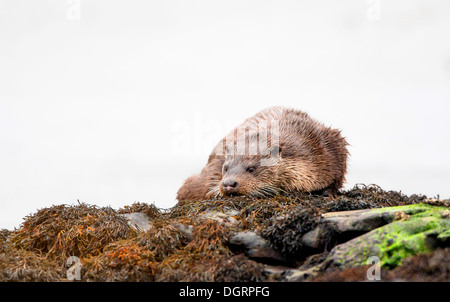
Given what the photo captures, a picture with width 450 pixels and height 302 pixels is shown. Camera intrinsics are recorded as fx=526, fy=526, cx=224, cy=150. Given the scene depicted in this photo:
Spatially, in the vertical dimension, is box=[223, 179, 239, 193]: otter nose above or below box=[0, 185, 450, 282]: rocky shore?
above

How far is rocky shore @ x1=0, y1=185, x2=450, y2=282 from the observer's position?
748 cm

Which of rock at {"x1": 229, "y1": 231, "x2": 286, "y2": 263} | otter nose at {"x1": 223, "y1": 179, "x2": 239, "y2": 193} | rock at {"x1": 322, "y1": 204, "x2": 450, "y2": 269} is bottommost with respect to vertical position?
rock at {"x1": 229, "y1": 231, "x2": 286, "y2": 263}

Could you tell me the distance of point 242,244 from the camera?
8727 mm

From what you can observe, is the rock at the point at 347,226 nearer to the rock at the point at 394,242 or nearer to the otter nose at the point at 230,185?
the rock at the point at 394,242

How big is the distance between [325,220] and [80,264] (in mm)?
4085

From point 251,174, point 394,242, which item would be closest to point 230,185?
point 251,174

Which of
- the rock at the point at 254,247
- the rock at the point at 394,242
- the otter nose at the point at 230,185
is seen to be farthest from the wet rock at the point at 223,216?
the rock at the point at 394,242

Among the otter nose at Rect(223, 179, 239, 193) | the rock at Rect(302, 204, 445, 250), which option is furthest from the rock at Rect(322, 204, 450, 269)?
the otter nose at Rect(223, 179, 239, 193)

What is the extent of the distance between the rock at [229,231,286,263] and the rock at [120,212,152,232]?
92.9 inches

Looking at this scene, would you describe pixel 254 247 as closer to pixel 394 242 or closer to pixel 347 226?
pixel 347 226

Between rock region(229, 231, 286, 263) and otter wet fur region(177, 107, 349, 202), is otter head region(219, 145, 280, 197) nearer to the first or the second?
otter wet fur region(177, 107, 349, 202)

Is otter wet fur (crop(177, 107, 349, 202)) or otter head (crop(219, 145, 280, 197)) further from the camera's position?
otter wet fur (crop(177, 107, 349, 202))

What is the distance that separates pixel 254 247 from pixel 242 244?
0.23 meters

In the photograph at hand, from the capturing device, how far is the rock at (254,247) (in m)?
8.46
